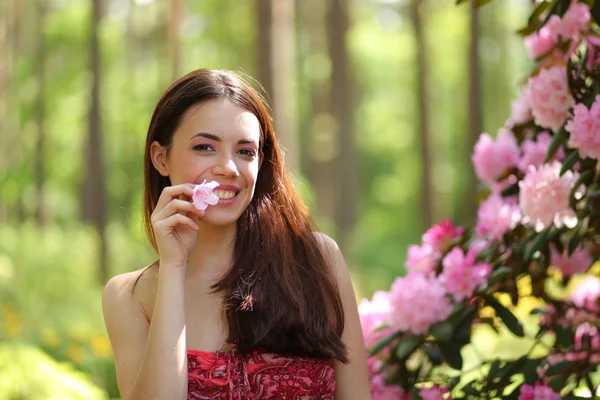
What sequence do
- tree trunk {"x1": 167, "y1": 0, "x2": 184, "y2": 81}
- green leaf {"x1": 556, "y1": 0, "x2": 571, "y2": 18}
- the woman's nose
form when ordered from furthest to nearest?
tree trunk {"x1": 167, "y1": 0, "x2": 184, "y2": 81} → green leaf {"x1": 556, "y1": 0, "x2": 571, "y2": 18} → the woman's nose

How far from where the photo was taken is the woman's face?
2.41 meters

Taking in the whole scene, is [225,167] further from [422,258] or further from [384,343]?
[422,258]

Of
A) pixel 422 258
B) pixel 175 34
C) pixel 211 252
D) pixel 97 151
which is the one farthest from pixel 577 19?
pixel 97 151

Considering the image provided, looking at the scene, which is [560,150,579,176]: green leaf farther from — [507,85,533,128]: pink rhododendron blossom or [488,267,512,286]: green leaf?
[507,85,533,128]: pink rhododendron blossom

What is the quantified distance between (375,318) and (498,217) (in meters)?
0.56

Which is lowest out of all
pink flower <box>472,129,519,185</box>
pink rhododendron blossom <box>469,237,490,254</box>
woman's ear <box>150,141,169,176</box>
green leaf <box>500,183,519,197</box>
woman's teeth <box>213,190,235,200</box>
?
woman's teeth <box>213,190,235,200</box>

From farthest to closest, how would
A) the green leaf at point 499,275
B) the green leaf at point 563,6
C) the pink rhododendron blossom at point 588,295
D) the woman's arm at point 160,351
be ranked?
the pink rhododendron blossom at point 588,295 < the green leaf at point 499,275 < the green leaf at point 563,6 < the woman's arm at point 160,351

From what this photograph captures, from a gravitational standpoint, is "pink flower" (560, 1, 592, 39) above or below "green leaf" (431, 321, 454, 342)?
above

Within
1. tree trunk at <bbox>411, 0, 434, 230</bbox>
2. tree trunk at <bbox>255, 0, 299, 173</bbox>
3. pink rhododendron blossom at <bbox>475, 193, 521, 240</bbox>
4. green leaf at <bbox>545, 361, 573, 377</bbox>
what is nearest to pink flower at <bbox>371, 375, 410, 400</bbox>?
green leaf at <bbox>545, 361, 573, 377</bbox>

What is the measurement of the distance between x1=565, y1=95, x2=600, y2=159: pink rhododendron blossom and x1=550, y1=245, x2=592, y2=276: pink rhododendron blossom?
603 millimetres

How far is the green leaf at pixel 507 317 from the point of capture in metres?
2.72

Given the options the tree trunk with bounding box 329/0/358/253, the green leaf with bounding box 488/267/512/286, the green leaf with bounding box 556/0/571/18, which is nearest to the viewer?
the green leaf with bounding box 556/0/571/18

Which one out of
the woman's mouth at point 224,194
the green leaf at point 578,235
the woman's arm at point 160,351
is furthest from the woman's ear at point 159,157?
the green leaf at point 578,235

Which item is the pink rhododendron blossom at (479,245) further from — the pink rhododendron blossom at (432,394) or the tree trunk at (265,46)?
the tree trunk at (265,46)
